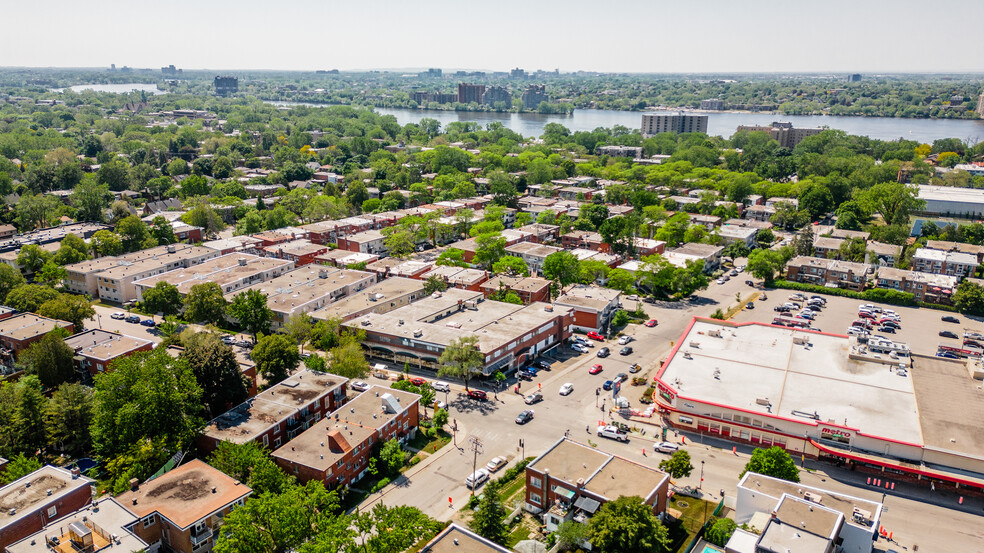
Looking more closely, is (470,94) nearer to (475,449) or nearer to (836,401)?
(836,401)

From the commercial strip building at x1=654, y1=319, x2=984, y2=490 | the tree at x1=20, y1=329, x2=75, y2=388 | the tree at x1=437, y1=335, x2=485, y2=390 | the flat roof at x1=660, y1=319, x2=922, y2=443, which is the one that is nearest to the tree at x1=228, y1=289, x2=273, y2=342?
the tree at x1=20, y1=329, x2=75, y2=388

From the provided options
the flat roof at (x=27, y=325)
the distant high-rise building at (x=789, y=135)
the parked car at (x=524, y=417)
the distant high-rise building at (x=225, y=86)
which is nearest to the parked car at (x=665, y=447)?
the parked car at (x=524, y=417)

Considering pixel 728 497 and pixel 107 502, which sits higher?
pixel 107 502

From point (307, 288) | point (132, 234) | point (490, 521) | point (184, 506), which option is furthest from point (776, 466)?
point (132, 234)

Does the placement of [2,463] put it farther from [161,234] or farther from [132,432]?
[161,234]

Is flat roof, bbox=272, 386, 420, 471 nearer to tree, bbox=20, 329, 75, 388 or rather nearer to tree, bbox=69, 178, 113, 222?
tree, bbox=20, 329, 75, 388

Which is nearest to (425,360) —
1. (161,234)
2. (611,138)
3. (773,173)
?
(161,234)
